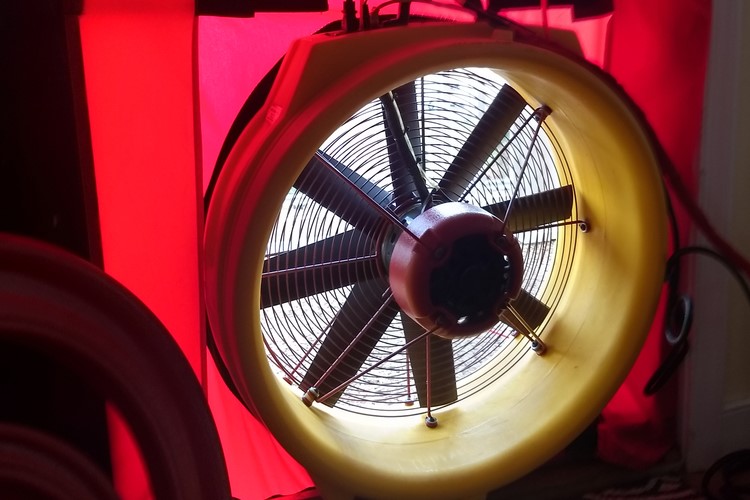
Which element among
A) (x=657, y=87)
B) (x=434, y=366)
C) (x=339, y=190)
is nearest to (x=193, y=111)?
(x=339, y=190)

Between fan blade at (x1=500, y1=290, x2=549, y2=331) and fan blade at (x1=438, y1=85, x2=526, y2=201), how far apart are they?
27cm

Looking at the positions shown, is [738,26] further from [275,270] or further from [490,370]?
[275,270]

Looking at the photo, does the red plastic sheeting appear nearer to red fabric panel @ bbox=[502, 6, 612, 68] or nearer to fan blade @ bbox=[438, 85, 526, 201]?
red fabric panel @ bbox=[502, 6, 612, 68]

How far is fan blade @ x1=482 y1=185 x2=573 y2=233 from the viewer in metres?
1.41

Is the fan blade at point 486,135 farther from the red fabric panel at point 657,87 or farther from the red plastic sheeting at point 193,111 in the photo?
the red fabric panel at point 657,87

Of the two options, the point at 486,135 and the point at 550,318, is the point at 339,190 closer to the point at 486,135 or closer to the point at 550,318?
the point at 486,135

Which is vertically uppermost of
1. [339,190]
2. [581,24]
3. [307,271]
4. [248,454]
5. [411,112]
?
[581,24]

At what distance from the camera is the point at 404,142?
1.29m

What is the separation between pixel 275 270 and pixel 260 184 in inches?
11.6

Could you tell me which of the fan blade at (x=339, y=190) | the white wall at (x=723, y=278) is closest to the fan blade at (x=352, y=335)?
the fan blade at (x=339, y=190)

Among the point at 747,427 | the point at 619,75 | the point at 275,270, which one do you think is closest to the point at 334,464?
the point at 275,270

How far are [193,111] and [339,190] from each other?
0.28 meters

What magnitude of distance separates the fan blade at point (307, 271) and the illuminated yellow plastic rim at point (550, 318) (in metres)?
0.15

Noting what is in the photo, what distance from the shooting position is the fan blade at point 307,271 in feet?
4.28
